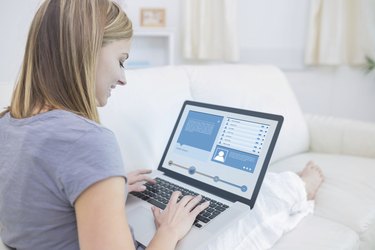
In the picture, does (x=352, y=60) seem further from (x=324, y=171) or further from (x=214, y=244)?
(x=214, y=244)

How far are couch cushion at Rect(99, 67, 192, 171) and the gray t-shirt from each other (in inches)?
22.1

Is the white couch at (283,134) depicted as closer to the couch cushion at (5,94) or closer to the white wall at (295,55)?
the couch cushion at (5,94)

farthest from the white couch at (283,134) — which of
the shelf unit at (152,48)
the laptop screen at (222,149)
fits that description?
the shelf unit at (152,48)

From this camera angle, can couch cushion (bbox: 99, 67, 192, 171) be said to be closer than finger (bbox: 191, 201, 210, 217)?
No

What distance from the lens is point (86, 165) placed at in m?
0.60

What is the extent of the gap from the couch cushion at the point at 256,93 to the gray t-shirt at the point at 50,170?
96 cm

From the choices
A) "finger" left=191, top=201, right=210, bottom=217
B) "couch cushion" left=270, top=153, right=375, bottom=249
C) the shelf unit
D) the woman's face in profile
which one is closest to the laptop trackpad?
"finger" left=191, top=201, right=210, bottom=217

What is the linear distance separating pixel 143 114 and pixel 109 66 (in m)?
0.58

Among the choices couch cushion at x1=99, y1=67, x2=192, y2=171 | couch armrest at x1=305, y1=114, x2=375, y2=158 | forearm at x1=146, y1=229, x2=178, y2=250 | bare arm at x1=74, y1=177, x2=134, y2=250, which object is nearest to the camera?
bare arm at x1=74, y1=177, x2=134, y2=250

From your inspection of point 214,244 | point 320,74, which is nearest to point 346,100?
point 320,74

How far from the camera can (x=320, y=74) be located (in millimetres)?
2756

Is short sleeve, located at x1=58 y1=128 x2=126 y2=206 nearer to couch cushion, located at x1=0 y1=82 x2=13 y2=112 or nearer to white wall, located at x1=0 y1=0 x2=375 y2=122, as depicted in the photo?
couch cushion, located at x1=0 y1=82 x2=13 y2=112

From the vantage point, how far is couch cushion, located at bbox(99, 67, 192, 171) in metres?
1.27

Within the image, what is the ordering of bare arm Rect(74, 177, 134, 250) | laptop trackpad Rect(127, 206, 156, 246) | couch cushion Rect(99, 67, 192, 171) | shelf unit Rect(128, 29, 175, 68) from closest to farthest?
bare arm Rect(74, 177, 134, 250) → laptop trackpad Rect(127, 206, 156, 246) → couch cushion Rect(99, 67, 192, 171) → shelf unit Rect(128, 29, 175, 68)
